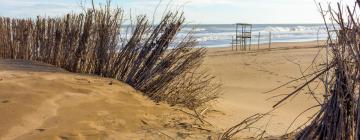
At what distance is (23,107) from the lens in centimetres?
510

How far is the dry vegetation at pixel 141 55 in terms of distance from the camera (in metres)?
6.82

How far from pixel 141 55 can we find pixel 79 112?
1914 millimetres

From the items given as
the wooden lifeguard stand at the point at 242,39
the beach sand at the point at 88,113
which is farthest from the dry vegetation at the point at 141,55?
the wooden lifeguard stand at the point at 242,39

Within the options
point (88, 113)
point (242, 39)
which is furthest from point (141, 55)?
point (242, 39)

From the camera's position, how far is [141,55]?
695 centimetres

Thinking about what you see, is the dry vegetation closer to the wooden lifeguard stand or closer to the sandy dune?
the sandy dune

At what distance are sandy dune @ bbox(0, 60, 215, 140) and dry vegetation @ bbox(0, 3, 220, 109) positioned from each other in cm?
48

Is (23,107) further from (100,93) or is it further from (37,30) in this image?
(37,30)

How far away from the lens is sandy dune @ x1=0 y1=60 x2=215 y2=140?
15.3 ft

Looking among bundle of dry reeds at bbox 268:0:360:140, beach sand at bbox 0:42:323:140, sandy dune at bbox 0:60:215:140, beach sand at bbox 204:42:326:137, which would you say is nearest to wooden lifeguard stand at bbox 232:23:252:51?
beach sand at bbox 204:42:326:137

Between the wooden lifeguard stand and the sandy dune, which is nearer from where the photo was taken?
the sandy dune

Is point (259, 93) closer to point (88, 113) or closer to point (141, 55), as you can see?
point (141, 55)

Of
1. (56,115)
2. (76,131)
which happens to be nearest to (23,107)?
(56,115)

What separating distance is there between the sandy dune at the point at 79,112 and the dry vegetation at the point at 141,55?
1.59 ft
